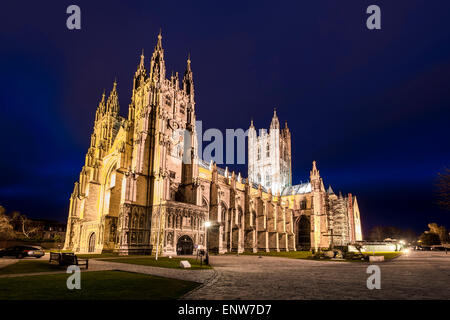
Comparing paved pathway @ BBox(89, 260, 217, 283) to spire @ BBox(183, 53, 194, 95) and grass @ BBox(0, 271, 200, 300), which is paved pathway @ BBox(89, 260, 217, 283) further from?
spire @ BBox(183, 53, 194, 95)

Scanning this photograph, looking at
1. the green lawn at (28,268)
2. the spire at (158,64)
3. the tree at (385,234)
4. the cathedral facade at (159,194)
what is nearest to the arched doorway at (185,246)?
the cathedral facade at (159,194)

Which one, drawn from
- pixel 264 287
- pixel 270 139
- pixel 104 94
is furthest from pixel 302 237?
pixel 264 287

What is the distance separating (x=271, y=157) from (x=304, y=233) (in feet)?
86.2

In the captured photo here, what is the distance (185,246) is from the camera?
38219mm

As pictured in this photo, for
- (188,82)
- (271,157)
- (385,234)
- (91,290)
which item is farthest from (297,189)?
(91,290)

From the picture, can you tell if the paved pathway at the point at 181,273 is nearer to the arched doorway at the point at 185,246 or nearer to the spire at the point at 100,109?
the arched doorway at the point at 185,246

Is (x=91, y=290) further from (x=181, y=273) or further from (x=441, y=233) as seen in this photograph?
(x=441, y=233)

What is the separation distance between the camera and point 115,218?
132 feet

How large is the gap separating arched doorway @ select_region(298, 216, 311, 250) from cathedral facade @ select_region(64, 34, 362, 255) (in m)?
4.47

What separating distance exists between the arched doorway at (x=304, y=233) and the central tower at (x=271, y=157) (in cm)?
1292

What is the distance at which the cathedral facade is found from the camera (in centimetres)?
3731

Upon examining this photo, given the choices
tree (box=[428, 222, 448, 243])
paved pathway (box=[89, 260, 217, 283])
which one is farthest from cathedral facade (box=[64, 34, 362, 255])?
tree (box=[428, 222, 448, 243])

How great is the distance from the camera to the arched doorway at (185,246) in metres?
37.4
